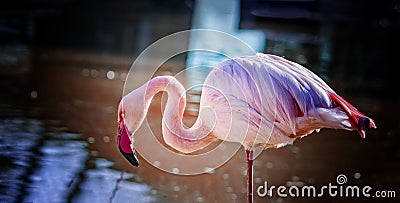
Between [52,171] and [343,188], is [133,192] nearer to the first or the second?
[52,171]

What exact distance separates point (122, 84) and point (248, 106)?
1.56 meters

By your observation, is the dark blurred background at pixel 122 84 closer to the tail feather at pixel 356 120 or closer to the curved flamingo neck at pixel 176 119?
the curved flamingo neck at pixel 176 119

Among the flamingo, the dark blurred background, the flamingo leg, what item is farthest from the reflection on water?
the flamingo

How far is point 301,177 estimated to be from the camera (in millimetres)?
1915

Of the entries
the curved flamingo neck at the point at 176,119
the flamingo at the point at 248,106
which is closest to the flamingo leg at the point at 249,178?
the flamingo at the point at 248,106

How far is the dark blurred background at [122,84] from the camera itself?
1.81 metres

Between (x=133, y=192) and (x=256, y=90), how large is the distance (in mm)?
473

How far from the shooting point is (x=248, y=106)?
150 cm

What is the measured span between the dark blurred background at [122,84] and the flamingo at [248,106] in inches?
9.5

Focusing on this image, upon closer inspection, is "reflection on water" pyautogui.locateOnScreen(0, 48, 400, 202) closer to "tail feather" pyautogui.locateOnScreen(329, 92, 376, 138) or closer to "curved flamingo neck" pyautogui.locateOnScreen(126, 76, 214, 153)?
"curved flamingo neck" pyautogui.locateOnScreen(126, 76, 214, 153)

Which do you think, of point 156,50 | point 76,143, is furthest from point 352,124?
point 156,50

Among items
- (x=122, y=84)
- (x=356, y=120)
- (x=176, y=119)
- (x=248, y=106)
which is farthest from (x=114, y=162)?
(x=122, y=84)

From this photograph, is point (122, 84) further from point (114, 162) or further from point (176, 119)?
point (176, 119)

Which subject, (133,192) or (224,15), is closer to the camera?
(133,192)
